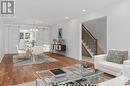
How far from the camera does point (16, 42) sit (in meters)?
9.20

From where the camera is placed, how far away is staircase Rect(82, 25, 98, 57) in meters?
7.29

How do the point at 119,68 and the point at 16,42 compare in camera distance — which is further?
the point at 16,42

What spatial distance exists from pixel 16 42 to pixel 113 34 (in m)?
7.44

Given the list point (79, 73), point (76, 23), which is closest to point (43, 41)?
point (76, 23)

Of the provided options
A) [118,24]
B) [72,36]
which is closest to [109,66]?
[118,24]

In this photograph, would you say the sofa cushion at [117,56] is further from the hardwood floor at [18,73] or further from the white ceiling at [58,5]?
the hardwood floor at [18,73]

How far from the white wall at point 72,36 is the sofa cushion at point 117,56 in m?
2.71

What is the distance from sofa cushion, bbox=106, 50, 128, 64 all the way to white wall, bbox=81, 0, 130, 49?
49 centimetres

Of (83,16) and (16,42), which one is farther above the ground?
(83,16)

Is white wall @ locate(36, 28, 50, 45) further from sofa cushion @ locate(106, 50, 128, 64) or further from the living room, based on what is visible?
sofa cushion @ locate(106, 50, 128, 64)

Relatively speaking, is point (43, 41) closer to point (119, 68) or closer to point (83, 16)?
point (83, 16)

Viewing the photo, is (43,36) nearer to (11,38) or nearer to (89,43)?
(11,38)

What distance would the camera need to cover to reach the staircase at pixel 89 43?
729 cm

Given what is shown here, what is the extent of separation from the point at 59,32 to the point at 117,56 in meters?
5.74
